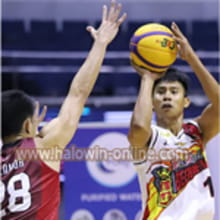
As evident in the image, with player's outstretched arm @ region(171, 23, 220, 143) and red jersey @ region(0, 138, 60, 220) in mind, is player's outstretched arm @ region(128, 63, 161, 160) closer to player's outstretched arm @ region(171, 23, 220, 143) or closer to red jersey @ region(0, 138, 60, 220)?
player's outstretched arm @ region(171, 23, 220, 143)

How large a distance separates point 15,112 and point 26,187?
354mm

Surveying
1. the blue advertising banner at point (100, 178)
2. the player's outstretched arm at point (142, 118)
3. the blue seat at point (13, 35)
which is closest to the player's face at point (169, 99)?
the player's outstretched arm at point (142, 118)

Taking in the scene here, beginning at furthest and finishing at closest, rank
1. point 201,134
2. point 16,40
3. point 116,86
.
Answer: point 16,40, point 116,86, point 201,134

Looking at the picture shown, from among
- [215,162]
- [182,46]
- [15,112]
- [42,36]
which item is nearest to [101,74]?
[42,36]

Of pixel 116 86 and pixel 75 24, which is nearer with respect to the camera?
pixel 116 86

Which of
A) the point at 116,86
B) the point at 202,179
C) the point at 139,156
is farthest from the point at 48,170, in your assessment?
the point at 116,86

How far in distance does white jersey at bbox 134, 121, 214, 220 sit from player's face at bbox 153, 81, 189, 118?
0.50 ft

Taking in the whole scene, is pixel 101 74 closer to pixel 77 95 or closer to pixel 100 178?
pixel 100 178

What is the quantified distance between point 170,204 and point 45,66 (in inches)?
263

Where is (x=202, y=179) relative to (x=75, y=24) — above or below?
below

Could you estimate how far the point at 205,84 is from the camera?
3082 millimetres

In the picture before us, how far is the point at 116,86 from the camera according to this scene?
9117 mm

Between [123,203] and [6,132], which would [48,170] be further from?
[123,203]

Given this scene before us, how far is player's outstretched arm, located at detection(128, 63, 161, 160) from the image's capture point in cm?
290
